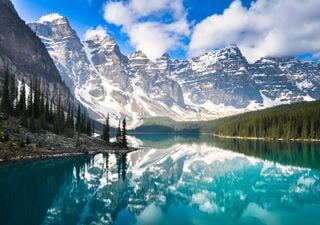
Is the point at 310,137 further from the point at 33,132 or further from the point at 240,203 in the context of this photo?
the point at 240,203

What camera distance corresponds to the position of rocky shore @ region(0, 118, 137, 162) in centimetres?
7538

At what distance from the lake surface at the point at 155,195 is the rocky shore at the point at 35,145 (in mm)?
5193

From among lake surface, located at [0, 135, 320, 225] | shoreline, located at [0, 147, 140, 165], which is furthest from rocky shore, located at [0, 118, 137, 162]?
lake surface, located at [0, 135, 320, 225]

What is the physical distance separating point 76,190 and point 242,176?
2977 cm

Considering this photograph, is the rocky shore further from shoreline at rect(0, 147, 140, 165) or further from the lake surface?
the lake surface

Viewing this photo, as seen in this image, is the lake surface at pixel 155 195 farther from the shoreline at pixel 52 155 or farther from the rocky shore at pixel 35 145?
the rocky shore at pixel 35 145

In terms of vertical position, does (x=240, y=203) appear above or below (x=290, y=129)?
below

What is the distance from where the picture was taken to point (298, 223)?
33281 mm

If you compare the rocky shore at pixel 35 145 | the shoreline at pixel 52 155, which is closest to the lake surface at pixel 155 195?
the shoreline at pixel 52 155

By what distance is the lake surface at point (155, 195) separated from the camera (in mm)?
34250

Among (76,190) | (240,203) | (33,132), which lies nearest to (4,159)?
(33,132)

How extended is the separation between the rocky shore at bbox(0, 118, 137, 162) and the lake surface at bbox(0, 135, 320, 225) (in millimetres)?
5193

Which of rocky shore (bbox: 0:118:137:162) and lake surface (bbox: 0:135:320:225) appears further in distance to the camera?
rocky shore (bbox: 0:118:137:162)

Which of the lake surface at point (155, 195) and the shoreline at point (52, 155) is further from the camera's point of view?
the shoreline at point (52, 155)
